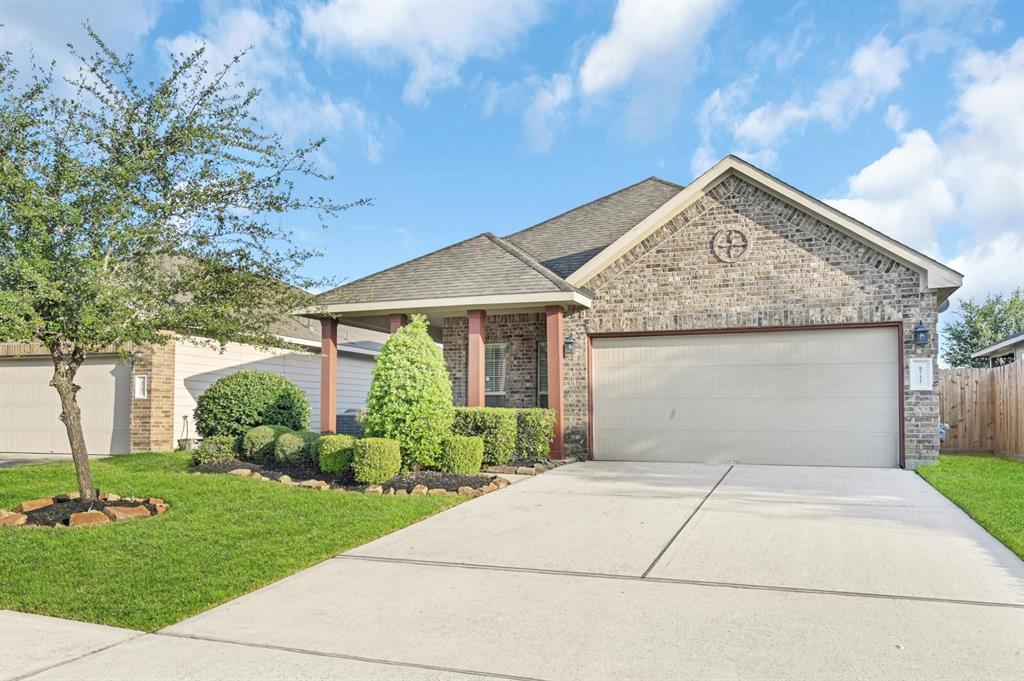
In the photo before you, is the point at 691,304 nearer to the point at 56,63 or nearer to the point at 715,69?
the point at 715,69

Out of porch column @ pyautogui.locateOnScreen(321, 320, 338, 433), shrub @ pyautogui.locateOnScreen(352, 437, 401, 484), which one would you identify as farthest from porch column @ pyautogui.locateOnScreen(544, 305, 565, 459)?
porch column @ pyautogui.locateOnScreen(321, 320, 338, 433)

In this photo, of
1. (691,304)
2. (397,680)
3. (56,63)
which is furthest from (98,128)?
(691,304)

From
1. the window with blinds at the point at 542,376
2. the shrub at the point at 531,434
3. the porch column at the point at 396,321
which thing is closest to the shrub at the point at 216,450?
the porch column at the point at 396,321

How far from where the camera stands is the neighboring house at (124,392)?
1466cm

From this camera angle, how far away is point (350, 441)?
10.3 meters

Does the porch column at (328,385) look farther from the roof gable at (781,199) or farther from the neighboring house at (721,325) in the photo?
the roof gable at (781,199)

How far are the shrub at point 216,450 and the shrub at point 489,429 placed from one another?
3647 mm

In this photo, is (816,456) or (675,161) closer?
(816,456)

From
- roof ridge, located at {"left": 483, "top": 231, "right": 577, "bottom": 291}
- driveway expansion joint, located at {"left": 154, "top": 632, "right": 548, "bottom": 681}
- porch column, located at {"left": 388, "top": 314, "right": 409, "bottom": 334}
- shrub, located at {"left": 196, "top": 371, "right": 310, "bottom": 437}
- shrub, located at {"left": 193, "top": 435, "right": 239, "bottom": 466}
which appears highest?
roof ridge, located at {"left": 483, "top": 231, "right": 577, "bottom": 291}

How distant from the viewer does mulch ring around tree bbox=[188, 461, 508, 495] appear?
30.9 ft

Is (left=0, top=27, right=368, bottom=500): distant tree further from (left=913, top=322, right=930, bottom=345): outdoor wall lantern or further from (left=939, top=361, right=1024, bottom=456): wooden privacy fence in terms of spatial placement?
(left=939, top=361, right=1024, bottom=456): wooden privacy fence

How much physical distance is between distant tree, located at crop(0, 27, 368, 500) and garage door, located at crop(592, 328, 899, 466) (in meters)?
6.86

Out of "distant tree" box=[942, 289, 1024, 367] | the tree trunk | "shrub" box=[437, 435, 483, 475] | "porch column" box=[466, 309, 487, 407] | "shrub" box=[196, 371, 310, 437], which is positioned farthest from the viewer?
"distant tree" box=[942, 289, 1024, 367]

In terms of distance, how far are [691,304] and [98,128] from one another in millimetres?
9438
